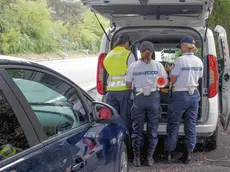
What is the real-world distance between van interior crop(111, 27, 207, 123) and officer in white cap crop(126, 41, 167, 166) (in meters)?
0.56

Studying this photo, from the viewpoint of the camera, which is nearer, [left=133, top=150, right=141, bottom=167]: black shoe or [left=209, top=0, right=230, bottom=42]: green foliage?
[left=133, top=150, right=141, bottom=167]: black shoe

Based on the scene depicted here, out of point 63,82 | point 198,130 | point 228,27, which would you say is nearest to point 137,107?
point 198,130

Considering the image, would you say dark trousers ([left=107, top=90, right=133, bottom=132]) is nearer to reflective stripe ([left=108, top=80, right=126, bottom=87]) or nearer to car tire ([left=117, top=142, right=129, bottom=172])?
reflective stripe ([left=108, top=80, right=126, bottom=87])

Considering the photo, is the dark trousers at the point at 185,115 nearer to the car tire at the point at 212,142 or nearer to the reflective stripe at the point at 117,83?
the car tire at the point at 212,142

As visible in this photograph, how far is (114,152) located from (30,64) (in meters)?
1.36

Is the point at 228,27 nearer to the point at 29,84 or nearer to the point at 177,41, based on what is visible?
the point at 177,41

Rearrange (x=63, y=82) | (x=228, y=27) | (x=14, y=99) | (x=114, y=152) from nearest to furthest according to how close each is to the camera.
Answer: (x=14, y=99), (x=63, y=82), (x=114, y=152), (x=228, y=27)

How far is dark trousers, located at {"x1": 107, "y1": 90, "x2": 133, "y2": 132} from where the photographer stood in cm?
534

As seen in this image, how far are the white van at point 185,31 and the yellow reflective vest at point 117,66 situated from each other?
0.32 m

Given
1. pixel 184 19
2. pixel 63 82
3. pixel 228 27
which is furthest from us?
pixel 228 27

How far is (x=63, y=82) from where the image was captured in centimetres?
314

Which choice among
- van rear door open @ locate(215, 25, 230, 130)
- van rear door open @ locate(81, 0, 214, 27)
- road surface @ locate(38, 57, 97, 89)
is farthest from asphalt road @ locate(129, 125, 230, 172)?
road surface @ locate(38, 57, 97, 89)

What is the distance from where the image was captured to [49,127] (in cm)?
267

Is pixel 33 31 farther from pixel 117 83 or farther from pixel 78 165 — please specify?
pixel 78 165
